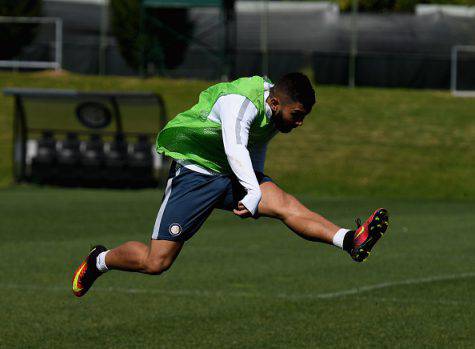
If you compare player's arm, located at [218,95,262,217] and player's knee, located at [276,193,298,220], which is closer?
player's arm, located at [218,95,262,217]

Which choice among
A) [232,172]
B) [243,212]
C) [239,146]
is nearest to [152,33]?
[232,172]

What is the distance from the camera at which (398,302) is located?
12117mm

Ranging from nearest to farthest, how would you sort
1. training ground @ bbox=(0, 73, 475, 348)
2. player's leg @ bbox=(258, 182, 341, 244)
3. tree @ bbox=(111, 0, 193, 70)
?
player's leg @ bbox=(258, 182, 341, 244) < training ground @ bbox=(0, 73, 475, 348) < tree @ bbox=(111, 0, 193, 70)

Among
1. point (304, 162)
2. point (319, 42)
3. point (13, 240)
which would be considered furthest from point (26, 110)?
point (319, 42)

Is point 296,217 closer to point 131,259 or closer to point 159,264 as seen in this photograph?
point 159,264

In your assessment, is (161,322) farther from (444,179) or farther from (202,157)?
(444,179)

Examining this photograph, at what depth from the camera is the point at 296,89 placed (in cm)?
952

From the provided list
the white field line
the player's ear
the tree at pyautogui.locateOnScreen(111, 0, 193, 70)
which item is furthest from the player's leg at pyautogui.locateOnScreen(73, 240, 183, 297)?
the tree at pyautogui.locateOnScreen(111, 0, 193, 70)

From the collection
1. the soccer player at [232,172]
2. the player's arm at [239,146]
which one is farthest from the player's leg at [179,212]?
the player's arm at [239,146]

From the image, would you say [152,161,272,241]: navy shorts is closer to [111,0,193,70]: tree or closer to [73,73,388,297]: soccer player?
[73,73,388,297]: soccer player

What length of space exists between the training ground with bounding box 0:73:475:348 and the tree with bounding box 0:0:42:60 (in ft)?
48.9

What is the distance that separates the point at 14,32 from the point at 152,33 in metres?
4.83

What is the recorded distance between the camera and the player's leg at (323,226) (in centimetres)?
953

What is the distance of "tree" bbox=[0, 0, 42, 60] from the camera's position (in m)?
46.1
